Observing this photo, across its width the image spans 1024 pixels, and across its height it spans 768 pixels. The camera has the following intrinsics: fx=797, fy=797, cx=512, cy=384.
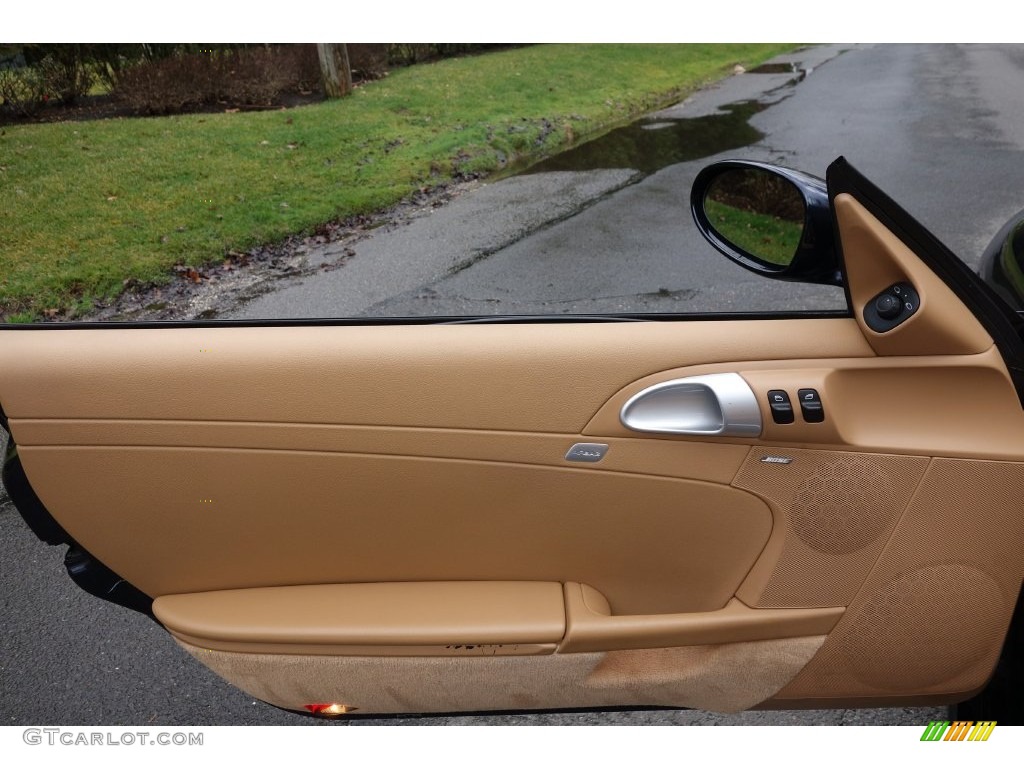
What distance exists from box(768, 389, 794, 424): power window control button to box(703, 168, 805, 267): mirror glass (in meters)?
0.30

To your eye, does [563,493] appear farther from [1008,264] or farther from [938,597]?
[1008,264]

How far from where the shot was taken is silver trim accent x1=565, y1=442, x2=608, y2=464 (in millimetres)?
1495

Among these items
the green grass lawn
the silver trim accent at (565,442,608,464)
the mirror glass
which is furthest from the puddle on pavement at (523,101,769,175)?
the silver trim accent at (565,442,608,464)

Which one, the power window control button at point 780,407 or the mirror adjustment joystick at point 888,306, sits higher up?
the mirror adjustment joystick at point 888,306

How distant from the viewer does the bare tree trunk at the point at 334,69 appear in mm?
8805

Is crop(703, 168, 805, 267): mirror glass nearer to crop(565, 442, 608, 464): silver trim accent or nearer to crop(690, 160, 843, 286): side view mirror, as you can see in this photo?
crop(690, 160, 843, 286): side view mirror

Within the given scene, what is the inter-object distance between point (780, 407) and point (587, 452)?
1.18ft

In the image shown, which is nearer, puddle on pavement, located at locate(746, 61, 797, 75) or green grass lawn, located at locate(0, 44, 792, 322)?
green grass lawn, located at locate(0, 44, 792, 322)

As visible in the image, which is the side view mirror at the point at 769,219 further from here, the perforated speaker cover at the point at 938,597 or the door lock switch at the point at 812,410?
the perforated speaker cover at the point at 938,597

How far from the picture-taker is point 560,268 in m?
4.36

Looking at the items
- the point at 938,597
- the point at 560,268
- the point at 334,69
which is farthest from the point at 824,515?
the point at 334,69

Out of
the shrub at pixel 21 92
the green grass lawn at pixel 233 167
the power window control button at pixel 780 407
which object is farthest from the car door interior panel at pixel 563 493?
the shrub at pixel 21 92
